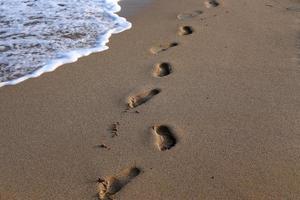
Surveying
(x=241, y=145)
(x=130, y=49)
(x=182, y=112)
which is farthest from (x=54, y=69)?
(x=241, y=145)

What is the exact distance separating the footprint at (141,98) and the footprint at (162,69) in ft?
1.02

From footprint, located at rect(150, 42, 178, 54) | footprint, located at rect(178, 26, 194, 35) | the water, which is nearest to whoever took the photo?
the water

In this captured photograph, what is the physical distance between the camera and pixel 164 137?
9.62ft

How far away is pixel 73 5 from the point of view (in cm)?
561

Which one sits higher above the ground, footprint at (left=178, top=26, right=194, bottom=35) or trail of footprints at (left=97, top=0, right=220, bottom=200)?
trail of footprints at (left=97, top=0, right=220, bottom=200)

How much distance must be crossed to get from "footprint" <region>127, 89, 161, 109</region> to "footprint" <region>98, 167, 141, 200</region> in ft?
2.54

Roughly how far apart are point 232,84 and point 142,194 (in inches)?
56.4

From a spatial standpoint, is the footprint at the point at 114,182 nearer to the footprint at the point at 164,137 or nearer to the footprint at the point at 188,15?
the footprint at the point at 164,137

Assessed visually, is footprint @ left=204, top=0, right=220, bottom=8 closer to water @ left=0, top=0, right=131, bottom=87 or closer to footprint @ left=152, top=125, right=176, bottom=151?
water @ left=0, top=0, right=131, bottom=87

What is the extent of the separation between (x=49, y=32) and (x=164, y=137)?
2292 millimetres

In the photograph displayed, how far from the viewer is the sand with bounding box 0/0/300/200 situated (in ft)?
8.23

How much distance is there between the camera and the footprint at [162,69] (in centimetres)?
381

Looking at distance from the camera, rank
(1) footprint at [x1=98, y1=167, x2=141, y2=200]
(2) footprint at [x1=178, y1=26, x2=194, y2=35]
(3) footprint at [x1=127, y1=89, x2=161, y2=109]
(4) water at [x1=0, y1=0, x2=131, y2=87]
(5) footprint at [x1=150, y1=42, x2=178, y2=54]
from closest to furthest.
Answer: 1. (1) footprint at [x1=98, y1=167, x2=141, y2=200]
2. (3) footprint at [x1=127, y1=89, x2=161, y2=109]
3. (4) water at [x1=0, y1=0, x2=131, y2=87]
4. (5) footprint at [x1=150, y1=42, x2=178, y2=54]
5. (2) footprint at [x1=178, y1=26, x2=194, y2=35]

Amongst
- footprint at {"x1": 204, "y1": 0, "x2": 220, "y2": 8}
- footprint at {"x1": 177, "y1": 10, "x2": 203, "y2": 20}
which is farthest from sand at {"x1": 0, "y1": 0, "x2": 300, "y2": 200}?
footprint at {"x1": 204, "y1": 0, "x2": 220, "y2": 8}
